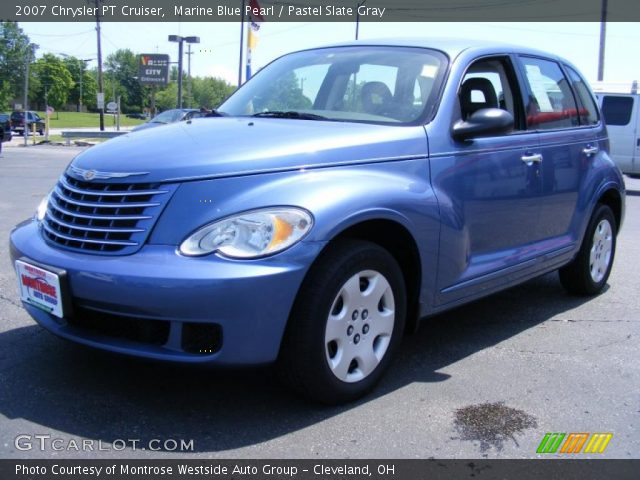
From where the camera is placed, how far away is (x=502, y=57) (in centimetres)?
420

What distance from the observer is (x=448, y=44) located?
13.2 ft

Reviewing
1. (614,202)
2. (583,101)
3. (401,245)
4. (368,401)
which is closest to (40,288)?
(368,401)

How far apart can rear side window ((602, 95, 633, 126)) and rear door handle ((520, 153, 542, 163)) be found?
1153cm

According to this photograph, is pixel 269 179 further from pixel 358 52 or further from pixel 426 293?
pixel 358 52

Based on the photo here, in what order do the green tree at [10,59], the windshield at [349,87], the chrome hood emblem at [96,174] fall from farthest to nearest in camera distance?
the green tree at [10,59] → the windshield at [349,87] → the chrome hood emblem at [96,174]

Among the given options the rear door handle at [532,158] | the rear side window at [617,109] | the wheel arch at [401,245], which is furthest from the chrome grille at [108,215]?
the rear side window at [617,109]

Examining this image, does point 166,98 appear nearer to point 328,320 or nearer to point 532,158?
point 532,158

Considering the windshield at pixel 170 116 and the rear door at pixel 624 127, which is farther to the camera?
the windshield at pixel 170 116

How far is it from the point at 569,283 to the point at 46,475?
4.10 metres

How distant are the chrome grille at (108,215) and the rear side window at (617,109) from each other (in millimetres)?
13802

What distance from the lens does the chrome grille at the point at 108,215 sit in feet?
9.11

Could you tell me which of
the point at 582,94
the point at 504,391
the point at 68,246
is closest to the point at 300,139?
the point at 68,246

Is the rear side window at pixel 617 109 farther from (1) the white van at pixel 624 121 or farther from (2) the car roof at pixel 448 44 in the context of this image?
(2) the car roof at pixel 448 44

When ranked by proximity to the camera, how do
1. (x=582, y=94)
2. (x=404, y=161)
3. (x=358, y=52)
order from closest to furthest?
(x=404, y=161), (x=358, y=52), (x=582, y=94)
